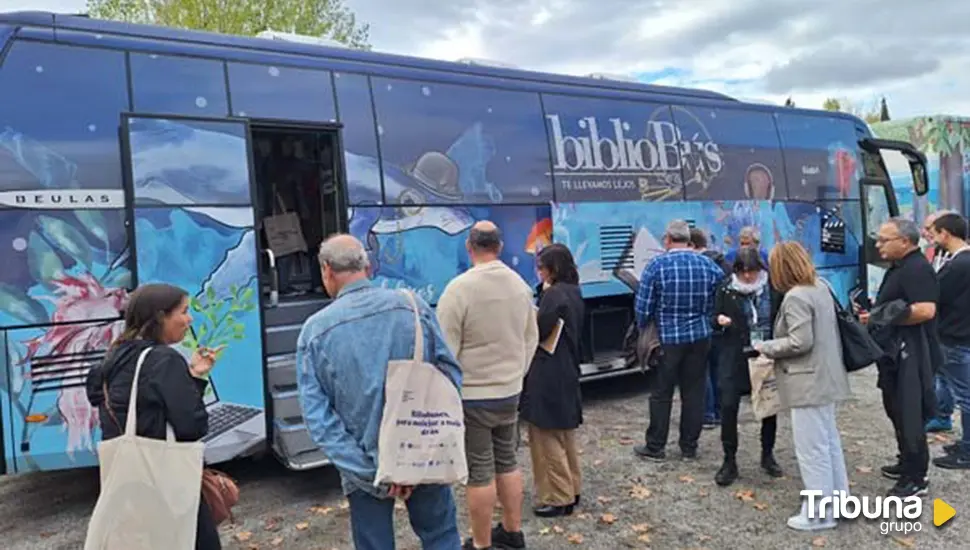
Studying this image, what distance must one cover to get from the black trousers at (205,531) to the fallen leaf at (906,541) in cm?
383

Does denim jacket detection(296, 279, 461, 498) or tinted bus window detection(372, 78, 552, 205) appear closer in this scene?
denim jacket detection(296, 279, 461, 498)

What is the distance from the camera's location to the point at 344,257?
294 cm

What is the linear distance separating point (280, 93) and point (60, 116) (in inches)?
61.4

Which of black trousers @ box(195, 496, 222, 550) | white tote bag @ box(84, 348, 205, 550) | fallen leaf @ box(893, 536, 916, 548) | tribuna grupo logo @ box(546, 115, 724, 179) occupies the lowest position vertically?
fallen leaf @ box(893, 536, 916, 548)

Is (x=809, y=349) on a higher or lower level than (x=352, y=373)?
lower

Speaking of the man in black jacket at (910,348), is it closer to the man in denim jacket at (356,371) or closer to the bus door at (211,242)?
the man in denim jacket at (356,371)

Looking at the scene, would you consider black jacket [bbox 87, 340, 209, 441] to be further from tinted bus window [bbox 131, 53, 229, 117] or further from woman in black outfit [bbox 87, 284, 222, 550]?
tinted bus window [bbox 131, 53, 229, 117]

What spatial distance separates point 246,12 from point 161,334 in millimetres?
18243

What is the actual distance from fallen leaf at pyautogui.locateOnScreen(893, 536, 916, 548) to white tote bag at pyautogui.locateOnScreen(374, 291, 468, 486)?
10.0 ft

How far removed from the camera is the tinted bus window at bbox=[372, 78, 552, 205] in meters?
6.43

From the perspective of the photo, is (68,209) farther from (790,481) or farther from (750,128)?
(750,128)

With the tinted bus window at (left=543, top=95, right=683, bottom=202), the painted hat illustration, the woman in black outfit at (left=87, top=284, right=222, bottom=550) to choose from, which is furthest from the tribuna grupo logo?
the woman in black outfit at (left=87, top=284, right=222, bottom=550)

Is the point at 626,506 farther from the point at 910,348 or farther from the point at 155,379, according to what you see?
the point at 155,379

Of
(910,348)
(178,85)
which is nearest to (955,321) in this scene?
(910,348)
